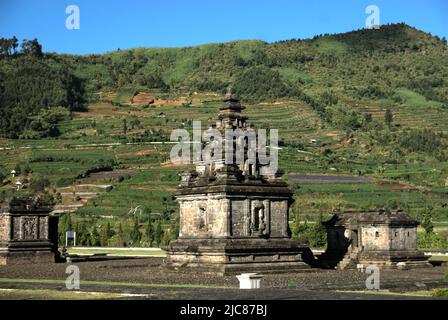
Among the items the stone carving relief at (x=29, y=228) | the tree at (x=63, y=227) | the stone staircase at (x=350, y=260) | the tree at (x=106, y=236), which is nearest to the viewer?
Result: the stone staircase at (x=350, y=260)

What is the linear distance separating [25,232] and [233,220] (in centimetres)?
1601

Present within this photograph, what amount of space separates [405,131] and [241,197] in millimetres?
111294

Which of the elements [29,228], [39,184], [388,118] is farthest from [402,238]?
[388,118]

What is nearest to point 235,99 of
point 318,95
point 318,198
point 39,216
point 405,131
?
point 39,216

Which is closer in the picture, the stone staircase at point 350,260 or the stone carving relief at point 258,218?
the stone carving relief at point 258,218

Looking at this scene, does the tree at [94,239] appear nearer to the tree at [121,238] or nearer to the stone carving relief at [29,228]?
the tree at [121,238]

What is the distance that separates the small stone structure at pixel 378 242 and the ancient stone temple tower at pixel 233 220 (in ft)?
13.2

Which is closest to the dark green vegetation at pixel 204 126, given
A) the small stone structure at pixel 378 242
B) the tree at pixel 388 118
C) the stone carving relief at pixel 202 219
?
the tree at pixel 388 118

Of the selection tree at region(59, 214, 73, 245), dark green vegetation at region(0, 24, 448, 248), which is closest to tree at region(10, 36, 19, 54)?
dark green vegetation at region(0, 24, 448, 248)

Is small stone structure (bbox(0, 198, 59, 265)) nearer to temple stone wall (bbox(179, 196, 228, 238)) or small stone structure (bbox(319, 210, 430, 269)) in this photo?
temple stone wall (bbox(179, 196, 228, 238))

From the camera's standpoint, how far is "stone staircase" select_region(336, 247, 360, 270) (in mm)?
44906

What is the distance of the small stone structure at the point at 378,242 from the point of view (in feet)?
145
